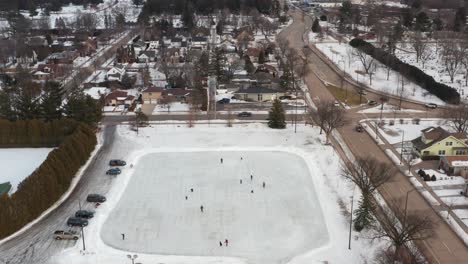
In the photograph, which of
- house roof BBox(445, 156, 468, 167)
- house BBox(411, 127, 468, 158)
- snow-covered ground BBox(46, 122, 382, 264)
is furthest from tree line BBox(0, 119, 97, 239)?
house roof BBox(445, 156, 468, 167)

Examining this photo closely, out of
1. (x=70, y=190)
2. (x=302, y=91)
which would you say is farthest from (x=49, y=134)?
(x=302, y=91)

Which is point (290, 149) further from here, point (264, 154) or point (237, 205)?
point (237, 205)

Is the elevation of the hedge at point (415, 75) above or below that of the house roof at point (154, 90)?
above

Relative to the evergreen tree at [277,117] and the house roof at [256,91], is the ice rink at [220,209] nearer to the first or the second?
the evergreen tree at [277,117]

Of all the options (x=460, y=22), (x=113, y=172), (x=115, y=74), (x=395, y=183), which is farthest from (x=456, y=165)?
(x=460, y=22)

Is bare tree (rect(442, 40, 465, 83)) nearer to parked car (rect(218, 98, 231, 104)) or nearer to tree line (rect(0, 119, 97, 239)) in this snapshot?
parked car (rect(218, 98, 231, 104))

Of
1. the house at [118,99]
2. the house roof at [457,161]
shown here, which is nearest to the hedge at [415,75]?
the house roof at [457,161]
